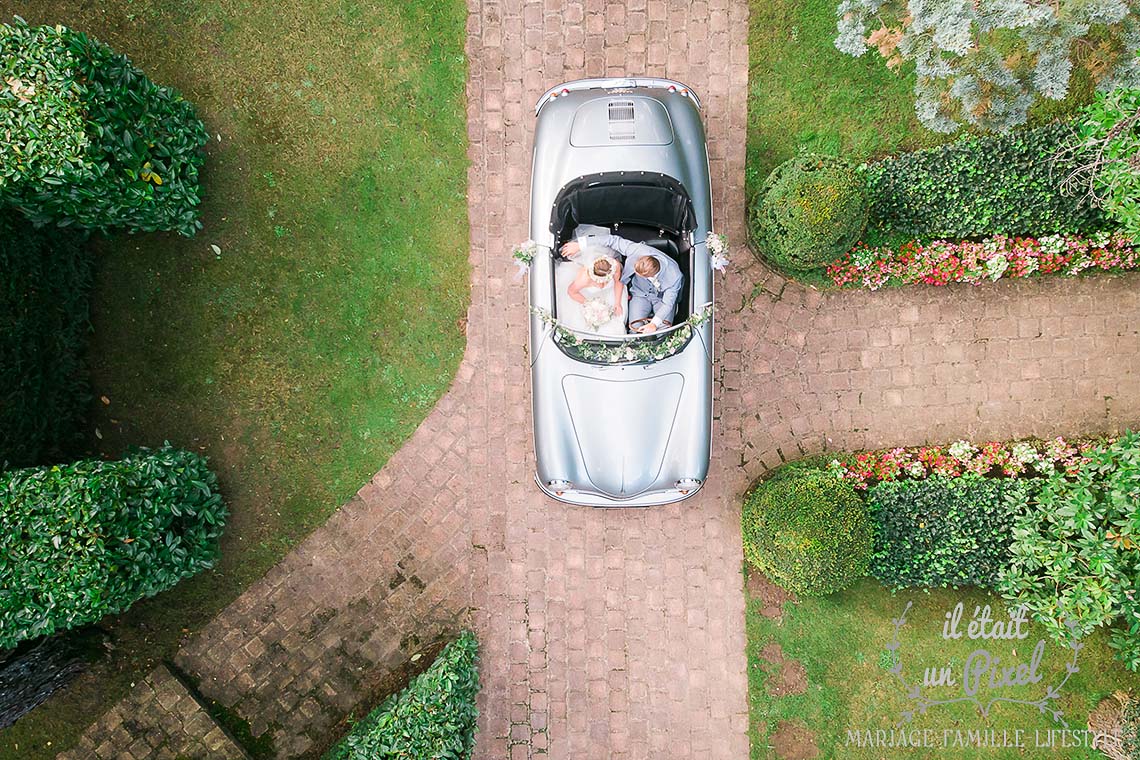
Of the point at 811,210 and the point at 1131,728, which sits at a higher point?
the point at 811,210

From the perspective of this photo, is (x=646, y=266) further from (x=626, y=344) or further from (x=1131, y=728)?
(x=1131, y=728)

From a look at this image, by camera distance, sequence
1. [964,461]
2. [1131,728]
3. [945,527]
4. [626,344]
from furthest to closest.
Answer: [964,461], [1131,728], [945,527], [626,344]

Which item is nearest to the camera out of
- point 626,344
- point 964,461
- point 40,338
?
point 626,344

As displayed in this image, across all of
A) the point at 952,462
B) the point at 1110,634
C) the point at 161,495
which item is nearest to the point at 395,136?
the point at 161,495

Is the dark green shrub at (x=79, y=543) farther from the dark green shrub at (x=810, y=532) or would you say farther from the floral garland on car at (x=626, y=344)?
the dark green shrub at (x=810, y=532)

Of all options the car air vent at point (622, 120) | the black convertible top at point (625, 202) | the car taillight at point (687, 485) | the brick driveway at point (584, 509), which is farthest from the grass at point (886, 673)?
the car air vent at point (622, 120)

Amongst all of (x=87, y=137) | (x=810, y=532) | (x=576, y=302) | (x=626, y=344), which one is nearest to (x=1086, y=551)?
(x=810, y=532)

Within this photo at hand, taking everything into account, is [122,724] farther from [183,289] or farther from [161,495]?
[183,289]
